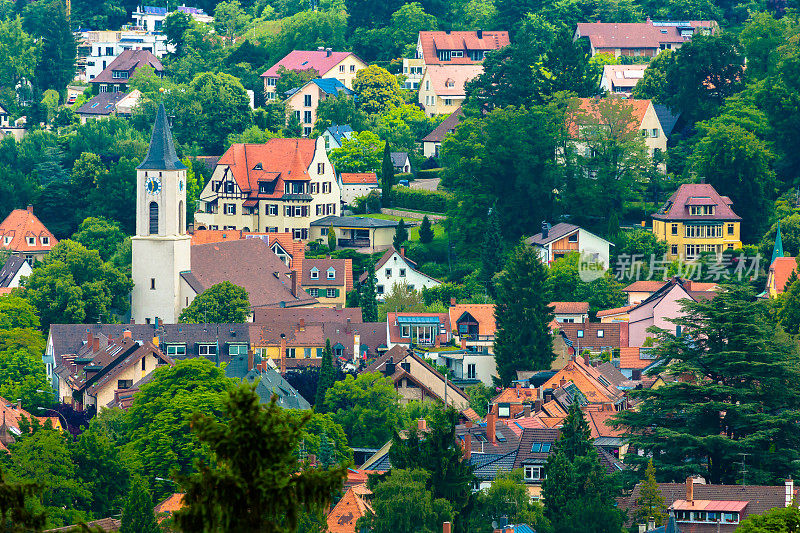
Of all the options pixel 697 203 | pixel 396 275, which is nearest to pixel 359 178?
pixel 396 275

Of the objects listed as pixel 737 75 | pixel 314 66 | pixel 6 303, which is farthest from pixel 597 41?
pixel 6 303

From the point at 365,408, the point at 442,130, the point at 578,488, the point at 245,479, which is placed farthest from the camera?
the point at 442,130

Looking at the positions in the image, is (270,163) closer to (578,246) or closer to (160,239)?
(160,239)

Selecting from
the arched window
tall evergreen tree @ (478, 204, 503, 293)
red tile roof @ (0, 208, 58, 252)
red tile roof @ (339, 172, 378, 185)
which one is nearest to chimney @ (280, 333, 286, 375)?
the arched window

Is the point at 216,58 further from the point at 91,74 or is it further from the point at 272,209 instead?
the point at 272,209

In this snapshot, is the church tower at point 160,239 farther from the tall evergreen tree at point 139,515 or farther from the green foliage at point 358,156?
the tall evergreen tree at point 139,515

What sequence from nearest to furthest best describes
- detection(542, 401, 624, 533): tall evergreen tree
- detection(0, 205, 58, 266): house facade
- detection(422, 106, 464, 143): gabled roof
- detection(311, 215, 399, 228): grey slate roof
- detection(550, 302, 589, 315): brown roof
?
1. detection(542, 401, 624, 533): tall evergreen tree
2. detection(550, 302, 589, 315): brown roof
3. detection(311, 215, 399, 228): grey slate roof
4. detection(0, 205, 58, 266): house facade
5. detection(422, 106, 464, 143): gabled roof

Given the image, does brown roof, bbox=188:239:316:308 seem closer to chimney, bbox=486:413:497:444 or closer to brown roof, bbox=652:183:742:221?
brown roof, bbox=652:183:742:221
